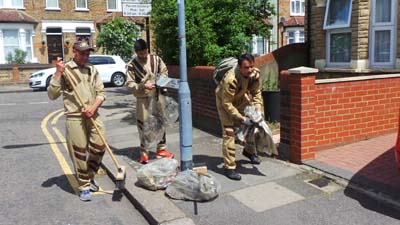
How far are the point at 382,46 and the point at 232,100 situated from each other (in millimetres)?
5173

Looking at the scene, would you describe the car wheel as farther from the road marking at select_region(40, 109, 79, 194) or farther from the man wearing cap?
the man wearing cap

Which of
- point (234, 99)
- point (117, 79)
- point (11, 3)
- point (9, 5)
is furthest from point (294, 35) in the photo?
point (234, 99)

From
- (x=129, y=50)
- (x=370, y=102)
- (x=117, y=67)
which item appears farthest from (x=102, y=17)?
(x=370, y=102)

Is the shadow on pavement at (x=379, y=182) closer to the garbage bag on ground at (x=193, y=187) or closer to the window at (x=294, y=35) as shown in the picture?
the garbage bag on ground at (x=193, y=187)

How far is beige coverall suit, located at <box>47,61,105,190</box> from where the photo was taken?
16.2 ft

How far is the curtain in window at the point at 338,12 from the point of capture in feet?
31.3

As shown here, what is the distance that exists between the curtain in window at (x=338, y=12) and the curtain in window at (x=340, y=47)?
299 mm

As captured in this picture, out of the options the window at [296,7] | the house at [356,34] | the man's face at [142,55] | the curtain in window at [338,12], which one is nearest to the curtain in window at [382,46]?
the house at [356,34]

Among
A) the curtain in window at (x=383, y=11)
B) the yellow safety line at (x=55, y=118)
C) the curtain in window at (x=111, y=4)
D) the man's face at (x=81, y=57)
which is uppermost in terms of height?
the curtain in window at (x=111, y=4)

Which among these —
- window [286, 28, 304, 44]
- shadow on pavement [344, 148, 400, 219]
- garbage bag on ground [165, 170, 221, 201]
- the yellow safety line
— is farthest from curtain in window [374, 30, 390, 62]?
window [286, 28, 304, 44]

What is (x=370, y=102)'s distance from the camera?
6617mm

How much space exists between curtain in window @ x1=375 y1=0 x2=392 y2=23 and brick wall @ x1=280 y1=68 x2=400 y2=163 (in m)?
2.46

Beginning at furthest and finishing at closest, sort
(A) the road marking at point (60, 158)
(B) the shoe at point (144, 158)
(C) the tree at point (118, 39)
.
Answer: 1. (C) the tree at point (118, 39)
2. (B) the shoe at point (144, 158)
3. (A) the road marking at point (60, 158)

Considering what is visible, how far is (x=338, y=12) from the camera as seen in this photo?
9.78 metres
